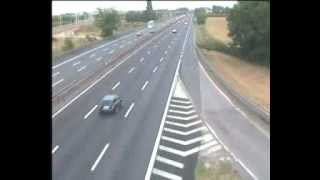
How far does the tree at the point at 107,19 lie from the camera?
67.3 ft

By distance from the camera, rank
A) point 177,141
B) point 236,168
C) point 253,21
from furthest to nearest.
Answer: point 253,21
point 177,141
point 236,168

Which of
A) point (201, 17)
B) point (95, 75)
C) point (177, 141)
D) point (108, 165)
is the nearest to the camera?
point (108, 165)

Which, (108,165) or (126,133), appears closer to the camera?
(108,165)

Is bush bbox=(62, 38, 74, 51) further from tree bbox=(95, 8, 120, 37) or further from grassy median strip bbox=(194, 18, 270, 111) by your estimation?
grassy median strip bbox=(194, 18, 270, 111)

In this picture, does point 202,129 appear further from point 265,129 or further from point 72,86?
point 72,86

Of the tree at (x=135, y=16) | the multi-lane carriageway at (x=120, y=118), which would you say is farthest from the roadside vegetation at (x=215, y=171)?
the tree at (x=135, y=16)

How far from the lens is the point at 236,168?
10.8 metres

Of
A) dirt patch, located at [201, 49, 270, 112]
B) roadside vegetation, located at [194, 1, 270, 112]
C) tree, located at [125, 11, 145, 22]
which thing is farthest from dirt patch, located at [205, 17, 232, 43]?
tree, located at [125, 11, 145, 22]

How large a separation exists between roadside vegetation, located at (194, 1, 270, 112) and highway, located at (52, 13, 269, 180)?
936 millimetres

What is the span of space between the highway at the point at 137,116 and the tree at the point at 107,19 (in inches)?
59.6

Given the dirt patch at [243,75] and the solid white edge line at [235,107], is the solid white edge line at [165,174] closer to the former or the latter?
the solid white edge line at [235,107]

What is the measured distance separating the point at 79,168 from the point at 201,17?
704cm
